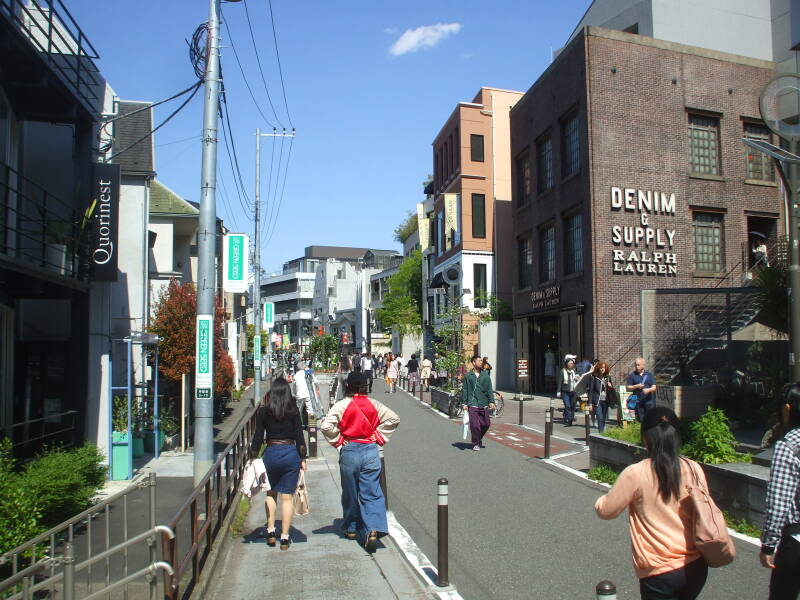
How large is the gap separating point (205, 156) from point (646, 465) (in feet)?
25.9

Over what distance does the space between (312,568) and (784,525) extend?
4.16 metres

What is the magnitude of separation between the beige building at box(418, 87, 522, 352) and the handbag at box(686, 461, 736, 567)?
101ft

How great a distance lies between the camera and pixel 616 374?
24000 mm

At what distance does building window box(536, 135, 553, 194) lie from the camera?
2889 centimetres

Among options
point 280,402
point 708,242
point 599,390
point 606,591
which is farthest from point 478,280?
point 606,591

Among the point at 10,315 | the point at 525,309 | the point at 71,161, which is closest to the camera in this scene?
the point at 10,315

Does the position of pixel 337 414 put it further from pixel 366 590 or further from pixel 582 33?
pixel 582 33

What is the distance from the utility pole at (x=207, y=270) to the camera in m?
9.47

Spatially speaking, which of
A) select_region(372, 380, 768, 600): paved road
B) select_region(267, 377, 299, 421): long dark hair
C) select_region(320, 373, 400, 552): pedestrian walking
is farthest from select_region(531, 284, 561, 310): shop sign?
select_region(267, 377, 299, 421): long dark hair

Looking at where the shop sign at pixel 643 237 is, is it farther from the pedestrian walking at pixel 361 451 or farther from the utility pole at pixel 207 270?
the pedestrian walking at pixel 361 451

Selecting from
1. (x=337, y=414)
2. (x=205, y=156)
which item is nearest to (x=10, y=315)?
(x=205, y=156)

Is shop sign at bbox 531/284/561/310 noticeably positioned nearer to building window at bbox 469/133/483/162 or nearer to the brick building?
the brick building

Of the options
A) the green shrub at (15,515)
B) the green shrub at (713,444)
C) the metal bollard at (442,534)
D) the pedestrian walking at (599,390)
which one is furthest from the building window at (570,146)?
the green shrub at (15,515)

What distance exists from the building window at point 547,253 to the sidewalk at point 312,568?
843 inches
